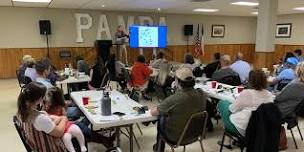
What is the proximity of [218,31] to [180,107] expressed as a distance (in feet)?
38.1

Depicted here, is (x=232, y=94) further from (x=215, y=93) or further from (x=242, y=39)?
(x=242, y=39)

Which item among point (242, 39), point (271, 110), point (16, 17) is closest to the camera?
point (271, 110)

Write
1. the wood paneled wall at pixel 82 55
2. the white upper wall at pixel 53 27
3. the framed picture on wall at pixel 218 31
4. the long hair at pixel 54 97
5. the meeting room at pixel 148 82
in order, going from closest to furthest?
1. the long hair at pixel 54 97
2. the meeting room at pixel 148 82
3. the wood paneled wall at pixel 82 55
4. the white upper wall at pixel 53 27
5. the framed picture on wall at pixel 218 31

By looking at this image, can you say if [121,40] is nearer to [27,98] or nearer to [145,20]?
[145,20]

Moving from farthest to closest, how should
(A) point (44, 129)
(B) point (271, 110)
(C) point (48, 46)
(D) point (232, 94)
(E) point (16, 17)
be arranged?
(C) point (48, 46) < (E) point (16, 17) < (D) point (232, 94) < (B) point (271, 110) < (A) point (44, 129)

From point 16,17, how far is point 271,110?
9.33 metres

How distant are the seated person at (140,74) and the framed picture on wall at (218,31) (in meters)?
8.37

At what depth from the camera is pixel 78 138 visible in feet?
7.49

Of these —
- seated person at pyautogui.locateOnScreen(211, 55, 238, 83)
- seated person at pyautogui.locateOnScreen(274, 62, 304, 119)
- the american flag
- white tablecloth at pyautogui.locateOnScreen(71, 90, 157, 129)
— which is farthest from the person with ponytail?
the american flag

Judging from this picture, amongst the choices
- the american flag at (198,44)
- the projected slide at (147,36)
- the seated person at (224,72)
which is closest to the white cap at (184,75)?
the seated person at (224,72)

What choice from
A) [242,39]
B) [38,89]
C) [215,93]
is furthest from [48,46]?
[242,39]

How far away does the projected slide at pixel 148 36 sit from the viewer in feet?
33.9

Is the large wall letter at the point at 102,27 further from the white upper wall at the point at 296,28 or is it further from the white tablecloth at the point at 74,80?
the white upper wall at the point at 296,28

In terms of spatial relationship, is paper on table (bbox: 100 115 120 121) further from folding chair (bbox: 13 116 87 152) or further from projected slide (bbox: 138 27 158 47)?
projected slide (bbox: 138 27 158 47)
